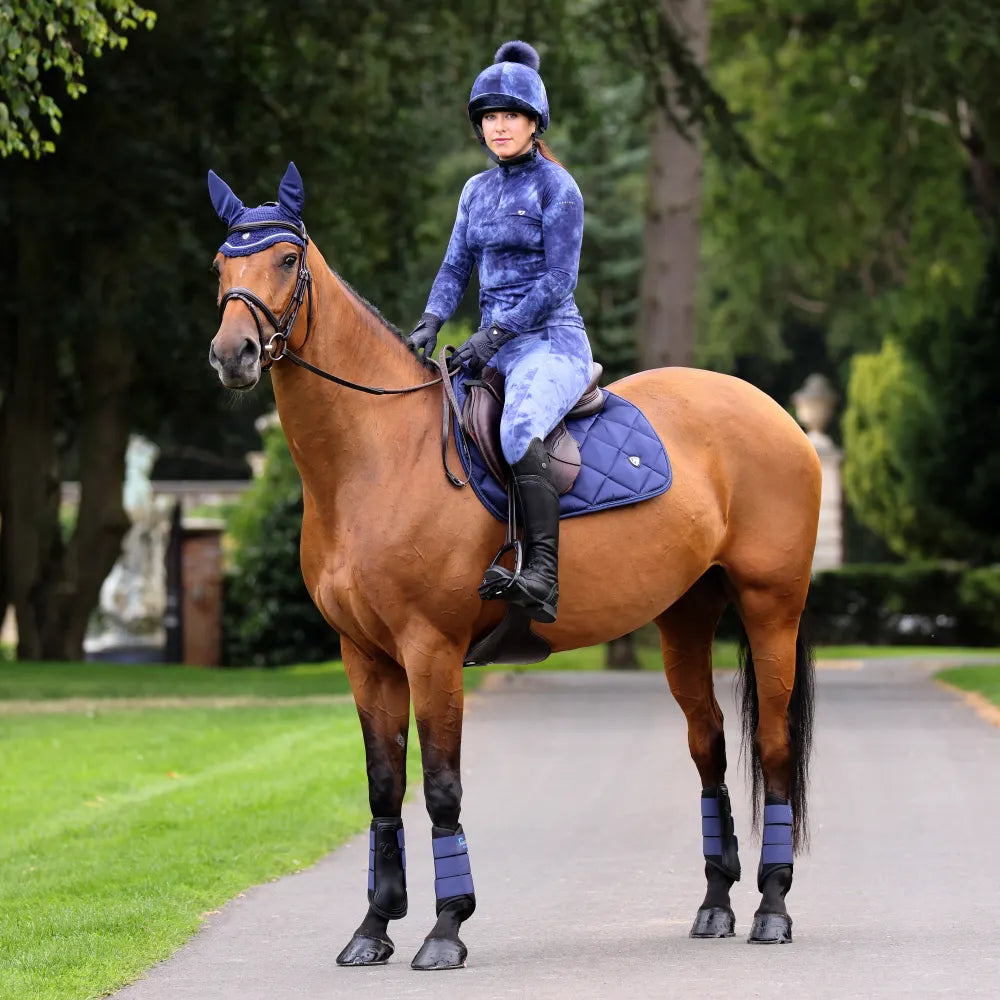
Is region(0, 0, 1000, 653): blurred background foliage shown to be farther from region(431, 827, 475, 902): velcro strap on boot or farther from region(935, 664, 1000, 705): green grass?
region(431, 827, 475, 902): velcro strap on boot

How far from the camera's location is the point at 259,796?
12.3m

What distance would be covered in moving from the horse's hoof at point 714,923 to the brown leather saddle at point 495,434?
5.86 ft

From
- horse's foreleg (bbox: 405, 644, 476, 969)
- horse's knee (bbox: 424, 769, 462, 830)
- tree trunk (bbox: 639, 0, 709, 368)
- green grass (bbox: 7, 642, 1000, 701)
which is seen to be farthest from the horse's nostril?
tree trunk (bbox: 639, 0, 709, 368)

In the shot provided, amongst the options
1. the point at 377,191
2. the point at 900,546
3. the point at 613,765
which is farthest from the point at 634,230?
the point at 613,765

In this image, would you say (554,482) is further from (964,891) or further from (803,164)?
(803,164)

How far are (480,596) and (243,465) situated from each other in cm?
5249

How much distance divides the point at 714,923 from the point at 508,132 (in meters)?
3.18

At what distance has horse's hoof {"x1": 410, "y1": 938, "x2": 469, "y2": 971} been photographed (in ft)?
23.0

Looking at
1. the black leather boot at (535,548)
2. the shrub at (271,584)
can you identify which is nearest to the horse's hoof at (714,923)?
the black leather boot at (535,548)

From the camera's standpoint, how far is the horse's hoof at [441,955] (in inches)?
276

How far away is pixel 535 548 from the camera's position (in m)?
7.14

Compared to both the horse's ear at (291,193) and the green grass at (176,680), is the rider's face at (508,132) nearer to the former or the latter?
the horse's ear at (291,193)

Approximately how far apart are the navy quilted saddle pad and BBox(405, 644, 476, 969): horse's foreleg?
2.14ft

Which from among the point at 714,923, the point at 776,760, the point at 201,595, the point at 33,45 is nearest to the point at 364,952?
the point at 714,923
